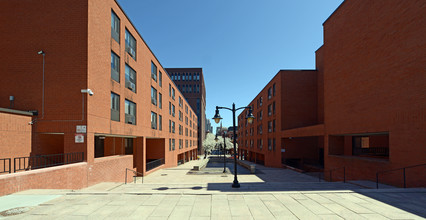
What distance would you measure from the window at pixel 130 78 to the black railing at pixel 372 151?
880 inches

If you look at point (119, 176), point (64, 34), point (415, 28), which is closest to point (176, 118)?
point (119, 176)

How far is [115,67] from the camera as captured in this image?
639 inches

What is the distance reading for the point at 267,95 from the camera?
38.3 meters

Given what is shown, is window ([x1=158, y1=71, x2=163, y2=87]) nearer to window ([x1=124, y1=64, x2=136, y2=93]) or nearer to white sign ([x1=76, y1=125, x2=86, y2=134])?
window ([x1=124, y1=64, x2=136, y2=93])

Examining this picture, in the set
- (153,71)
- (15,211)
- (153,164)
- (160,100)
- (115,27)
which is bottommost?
(153,164)

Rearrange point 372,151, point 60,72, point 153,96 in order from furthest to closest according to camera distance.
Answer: point 153,96, point 372,151, point 60,72

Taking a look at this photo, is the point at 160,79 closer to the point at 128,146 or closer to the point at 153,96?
the point at 153,96

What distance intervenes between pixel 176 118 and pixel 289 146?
2075 cm

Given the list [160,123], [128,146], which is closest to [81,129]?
[128,146]

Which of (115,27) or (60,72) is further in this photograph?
(115,27)

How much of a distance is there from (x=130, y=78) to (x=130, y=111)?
307cm

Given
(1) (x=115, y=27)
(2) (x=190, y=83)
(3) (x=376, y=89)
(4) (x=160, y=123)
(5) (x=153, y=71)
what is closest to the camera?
(3) (x=376, y=89)

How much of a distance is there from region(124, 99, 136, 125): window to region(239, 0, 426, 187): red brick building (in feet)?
58.8

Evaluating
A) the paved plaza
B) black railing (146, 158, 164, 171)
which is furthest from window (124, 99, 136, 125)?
the paved plaza
